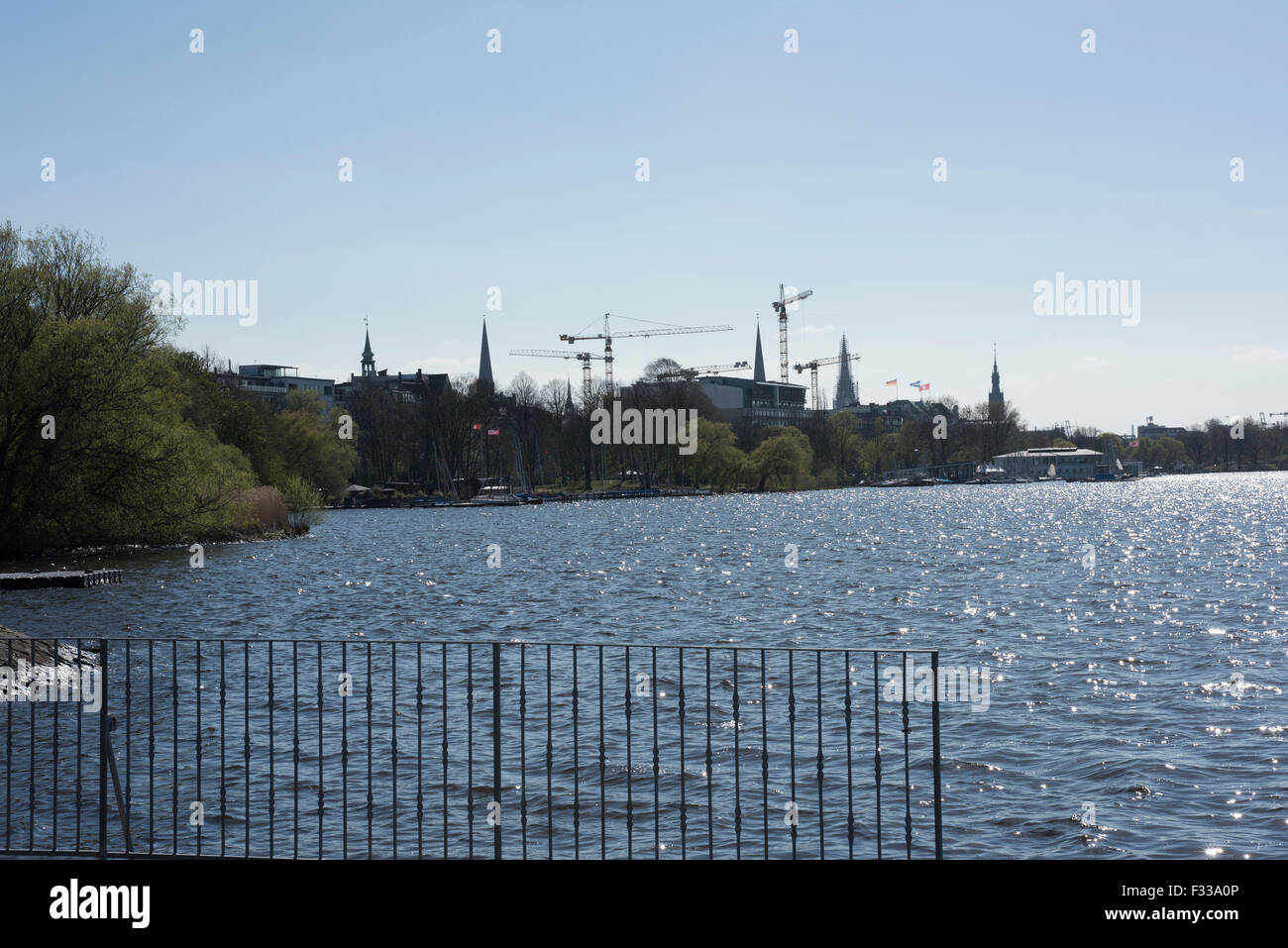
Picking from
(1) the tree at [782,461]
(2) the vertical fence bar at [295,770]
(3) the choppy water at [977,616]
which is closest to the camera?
(2) the vertical fence bar at [295,770]

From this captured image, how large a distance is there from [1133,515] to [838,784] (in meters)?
90.0

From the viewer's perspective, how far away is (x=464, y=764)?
607 inches

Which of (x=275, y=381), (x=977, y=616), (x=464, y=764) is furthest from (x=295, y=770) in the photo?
(x=275, y=381)

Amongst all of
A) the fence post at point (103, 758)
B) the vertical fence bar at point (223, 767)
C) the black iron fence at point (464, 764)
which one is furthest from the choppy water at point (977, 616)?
the fence post at point (103, 758)

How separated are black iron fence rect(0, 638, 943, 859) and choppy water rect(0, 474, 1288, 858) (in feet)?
5.40

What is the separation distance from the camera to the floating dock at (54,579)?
36812 mm

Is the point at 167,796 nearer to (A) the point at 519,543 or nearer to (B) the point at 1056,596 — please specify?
(B) the point at 1056,596

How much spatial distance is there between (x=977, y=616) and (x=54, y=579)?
2910 cm

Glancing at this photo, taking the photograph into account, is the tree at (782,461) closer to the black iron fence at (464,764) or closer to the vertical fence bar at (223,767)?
the black iron fence at (464,764)

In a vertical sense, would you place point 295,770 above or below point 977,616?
above

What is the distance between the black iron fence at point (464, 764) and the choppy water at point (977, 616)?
64.8 inches

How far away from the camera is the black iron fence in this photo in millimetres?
9195

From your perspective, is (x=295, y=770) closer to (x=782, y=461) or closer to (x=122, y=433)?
(x=122, y=433)
